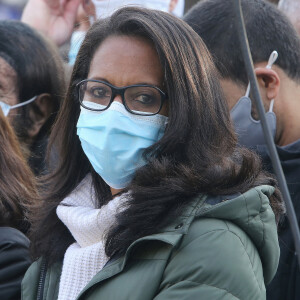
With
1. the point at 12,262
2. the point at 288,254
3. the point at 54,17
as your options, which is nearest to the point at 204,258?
the point at 288,254

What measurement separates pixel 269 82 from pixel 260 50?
16cm

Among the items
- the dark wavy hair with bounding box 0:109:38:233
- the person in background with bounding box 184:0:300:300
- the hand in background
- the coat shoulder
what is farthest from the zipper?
the hand in background

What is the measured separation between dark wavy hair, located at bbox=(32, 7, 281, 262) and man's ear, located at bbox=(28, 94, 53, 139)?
1528 mm

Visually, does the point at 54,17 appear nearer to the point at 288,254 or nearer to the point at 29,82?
the point at 29,82

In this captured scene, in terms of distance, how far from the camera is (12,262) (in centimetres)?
246

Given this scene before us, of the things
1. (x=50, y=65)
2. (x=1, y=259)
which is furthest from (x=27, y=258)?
(x=50, y=65)

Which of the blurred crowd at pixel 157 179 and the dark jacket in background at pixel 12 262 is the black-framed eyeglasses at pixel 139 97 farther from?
the dark jacket in background at pixel 12 262

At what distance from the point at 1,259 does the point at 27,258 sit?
14cm

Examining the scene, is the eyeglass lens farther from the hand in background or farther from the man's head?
the hand in background

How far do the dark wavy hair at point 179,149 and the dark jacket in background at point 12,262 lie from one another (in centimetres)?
22

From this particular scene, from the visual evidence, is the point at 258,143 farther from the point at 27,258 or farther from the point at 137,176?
the point at 27,258

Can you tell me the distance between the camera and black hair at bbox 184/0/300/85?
2842 millimetres

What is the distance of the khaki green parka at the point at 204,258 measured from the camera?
5.72 ft


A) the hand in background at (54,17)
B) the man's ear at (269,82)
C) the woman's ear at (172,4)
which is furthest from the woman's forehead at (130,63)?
the hand in background at (54,17)
